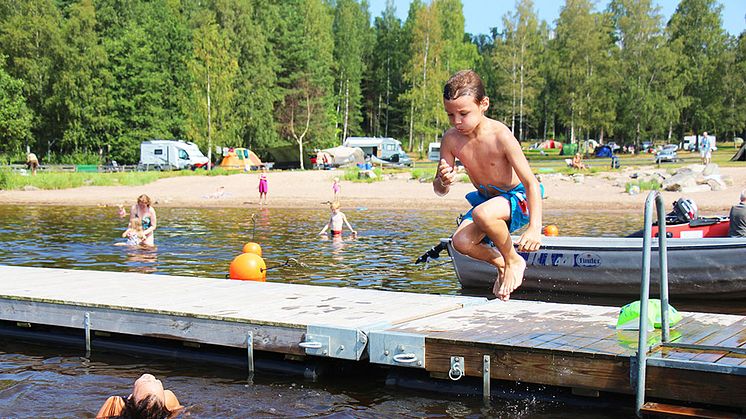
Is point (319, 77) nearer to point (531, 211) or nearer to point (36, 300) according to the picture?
point (36, 300)

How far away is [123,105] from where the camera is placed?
207 ft

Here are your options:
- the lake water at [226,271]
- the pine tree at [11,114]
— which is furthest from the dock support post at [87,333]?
the pine tree at [11,114]

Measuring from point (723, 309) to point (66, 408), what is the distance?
10191 millimetres

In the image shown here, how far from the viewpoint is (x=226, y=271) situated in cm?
1828

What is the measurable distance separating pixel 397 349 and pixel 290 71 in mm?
65710

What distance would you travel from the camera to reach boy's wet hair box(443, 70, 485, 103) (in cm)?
579

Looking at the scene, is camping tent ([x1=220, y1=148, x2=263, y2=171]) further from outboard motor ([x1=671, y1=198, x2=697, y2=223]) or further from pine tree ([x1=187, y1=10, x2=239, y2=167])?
outboard motor ([x1=671, y1=198, x2=697, y2=223])

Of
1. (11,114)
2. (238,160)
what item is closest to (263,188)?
(238,160)

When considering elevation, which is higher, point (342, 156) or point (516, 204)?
point (342, 156)

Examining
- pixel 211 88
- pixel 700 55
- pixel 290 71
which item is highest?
pixel 700 55

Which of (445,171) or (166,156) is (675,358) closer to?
(445,171)

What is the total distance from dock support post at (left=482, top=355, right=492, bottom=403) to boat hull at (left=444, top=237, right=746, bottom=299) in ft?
19.4

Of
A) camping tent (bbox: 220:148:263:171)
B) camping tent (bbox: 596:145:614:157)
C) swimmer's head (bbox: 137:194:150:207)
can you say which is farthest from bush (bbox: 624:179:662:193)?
camping tent (bbox: 596:145:614:157)

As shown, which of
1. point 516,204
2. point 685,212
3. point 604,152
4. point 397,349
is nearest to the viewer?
point 516,204
